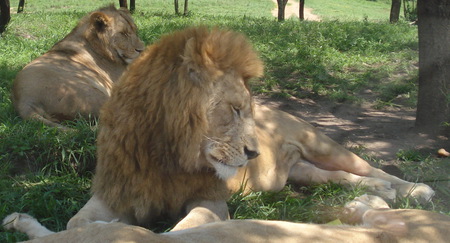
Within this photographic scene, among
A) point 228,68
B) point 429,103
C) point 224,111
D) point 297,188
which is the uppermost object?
point 228,68

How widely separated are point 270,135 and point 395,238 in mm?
1910

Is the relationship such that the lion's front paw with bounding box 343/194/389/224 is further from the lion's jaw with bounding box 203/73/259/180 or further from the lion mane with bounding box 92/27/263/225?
the lion mane with bounding box 92/27/263/225

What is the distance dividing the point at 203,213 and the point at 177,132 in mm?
481

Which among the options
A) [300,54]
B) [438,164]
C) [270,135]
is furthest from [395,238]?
[300,54]

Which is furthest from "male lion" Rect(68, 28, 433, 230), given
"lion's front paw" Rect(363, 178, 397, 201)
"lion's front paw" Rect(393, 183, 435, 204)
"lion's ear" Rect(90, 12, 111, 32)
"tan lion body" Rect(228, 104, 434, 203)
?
"lion's ear" Rect(90, 12, 111, 32)

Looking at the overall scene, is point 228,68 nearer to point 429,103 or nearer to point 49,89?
point 49,89

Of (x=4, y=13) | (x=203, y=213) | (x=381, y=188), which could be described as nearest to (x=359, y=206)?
(x=381, y=188)

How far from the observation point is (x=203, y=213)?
3.06m

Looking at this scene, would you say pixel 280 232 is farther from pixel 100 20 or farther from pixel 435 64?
pixel 100 20

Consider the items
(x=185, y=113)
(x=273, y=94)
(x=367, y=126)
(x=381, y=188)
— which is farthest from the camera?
(x=273, y=94)

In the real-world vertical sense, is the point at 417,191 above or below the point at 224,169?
below

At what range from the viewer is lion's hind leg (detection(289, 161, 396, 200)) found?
4.10 meters

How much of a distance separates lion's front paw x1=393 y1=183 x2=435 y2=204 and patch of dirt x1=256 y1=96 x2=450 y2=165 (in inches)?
28.9

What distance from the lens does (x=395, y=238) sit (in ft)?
8.03
